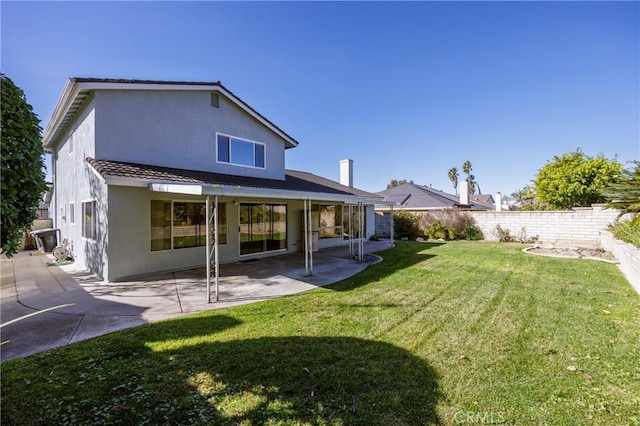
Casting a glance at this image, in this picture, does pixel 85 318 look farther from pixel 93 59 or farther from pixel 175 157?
pixel 93 59

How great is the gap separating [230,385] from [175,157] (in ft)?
31.7

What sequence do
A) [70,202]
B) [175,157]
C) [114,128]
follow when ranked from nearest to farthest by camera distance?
[114,128] < [175,157] < [70,202]

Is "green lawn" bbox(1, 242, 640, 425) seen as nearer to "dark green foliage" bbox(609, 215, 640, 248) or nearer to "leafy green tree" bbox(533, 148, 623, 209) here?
"dark green foliage" bbox(609, 215, 640, 248)

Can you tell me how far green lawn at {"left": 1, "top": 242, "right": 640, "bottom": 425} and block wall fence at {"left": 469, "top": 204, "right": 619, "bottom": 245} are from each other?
38.5ft

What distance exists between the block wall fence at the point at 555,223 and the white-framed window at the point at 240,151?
584 inches

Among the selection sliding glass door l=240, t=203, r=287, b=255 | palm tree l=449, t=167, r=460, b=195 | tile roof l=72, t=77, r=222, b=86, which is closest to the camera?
tile roof l=72, t=77, r=222, b=86

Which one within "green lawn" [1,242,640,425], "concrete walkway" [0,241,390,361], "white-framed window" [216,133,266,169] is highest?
"white-framed window" [216,133,266,169]

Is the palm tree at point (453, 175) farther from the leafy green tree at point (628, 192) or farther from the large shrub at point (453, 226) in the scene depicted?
the leafy green tree at point (628, 192)

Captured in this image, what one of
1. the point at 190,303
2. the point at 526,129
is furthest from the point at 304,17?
the point at 526,129

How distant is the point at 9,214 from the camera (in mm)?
2832

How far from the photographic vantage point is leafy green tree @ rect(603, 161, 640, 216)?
846 centimetres

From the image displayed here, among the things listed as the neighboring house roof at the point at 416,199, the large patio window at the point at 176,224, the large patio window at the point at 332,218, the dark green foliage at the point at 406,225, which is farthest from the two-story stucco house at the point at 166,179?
the neighboring house roof at the point at 416,199

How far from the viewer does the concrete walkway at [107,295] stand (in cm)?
498

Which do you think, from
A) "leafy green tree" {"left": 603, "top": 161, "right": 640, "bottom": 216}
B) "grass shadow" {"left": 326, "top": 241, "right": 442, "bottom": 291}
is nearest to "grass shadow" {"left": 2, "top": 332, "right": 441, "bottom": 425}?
"grass shadow" {"left": 326, "top": 241, "right": 442, "bottom": 291}
